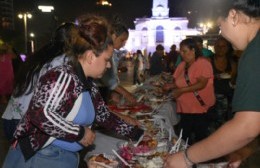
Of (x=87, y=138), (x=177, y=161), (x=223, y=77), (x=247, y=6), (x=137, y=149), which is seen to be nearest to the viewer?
(x=247, y=6)

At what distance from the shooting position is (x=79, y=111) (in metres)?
2.44

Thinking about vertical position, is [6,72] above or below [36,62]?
below

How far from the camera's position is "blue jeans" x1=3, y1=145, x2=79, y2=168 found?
245 centimetres

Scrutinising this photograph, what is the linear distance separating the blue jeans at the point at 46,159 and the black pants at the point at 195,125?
348cm

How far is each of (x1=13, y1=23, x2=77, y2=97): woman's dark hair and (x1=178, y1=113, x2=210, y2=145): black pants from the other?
3097 millimetres

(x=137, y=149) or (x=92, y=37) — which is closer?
(x=92, y=37)

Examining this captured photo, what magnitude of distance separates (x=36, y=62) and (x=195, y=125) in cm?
330

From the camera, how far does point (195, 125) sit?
5.77 m

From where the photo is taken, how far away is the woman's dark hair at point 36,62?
305cm

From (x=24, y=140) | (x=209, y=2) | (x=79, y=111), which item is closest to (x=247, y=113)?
(x=209, y=2)

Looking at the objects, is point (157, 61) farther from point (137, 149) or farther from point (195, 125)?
point (137, 149)

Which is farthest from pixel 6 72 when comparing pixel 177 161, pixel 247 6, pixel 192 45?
pixel 247 6

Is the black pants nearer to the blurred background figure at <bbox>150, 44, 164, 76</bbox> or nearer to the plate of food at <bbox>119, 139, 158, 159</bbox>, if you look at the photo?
the plate of food at <bbox>119, 139, 158, 159</bbox>

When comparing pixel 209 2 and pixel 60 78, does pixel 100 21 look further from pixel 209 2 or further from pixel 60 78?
pixel 209 2
